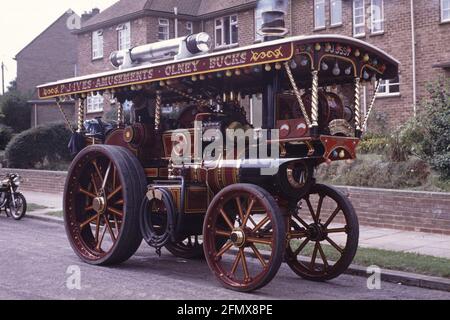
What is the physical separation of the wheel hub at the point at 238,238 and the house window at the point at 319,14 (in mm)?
18522

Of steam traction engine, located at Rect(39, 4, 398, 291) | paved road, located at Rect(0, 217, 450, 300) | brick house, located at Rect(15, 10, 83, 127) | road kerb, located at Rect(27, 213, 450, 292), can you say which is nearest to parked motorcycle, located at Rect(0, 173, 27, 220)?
paved road, located at Rect(0, 217, 450, 300)

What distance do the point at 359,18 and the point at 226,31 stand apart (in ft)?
25.7

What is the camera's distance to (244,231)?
7.37 m

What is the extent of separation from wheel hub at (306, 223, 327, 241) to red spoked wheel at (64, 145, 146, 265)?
7.03 ft

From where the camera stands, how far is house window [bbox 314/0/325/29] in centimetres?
2472

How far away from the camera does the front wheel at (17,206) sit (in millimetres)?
15059

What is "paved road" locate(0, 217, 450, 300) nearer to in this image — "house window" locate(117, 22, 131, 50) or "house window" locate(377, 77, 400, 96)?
"house window" locate(377, 77, 400, 96)

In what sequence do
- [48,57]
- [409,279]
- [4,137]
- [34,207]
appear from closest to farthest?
[409,279] → [34,207] → [4,137] → [48,57]

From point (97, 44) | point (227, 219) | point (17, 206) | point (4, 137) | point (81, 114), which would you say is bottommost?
point (17, 206)

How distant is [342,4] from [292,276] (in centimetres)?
1734

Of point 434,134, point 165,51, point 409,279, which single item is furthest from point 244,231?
point 434,134

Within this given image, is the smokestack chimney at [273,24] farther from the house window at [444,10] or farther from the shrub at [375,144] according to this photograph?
the house window at [444,10]

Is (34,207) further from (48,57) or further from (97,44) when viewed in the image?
(48,57)
